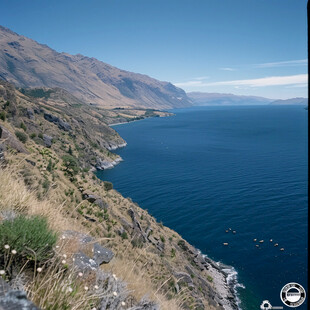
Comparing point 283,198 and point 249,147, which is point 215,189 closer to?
point 283,198

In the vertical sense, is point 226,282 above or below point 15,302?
below

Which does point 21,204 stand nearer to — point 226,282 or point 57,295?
point 57,295

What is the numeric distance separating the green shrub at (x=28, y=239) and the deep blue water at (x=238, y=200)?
35.9 metres

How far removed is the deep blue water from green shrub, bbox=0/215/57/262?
35.9 m

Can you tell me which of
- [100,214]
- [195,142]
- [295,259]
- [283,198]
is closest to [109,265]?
[100,214]

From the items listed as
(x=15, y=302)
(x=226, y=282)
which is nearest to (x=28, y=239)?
(x=15, y=302)

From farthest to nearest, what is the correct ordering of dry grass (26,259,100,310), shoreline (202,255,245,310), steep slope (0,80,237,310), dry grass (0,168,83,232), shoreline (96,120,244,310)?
shoreline (202,255,245,310), shoreline (96,120,244,310), steep slope (0,80,237,310), dry grass (0,168,83,232), dry grass (26,259,100,310)

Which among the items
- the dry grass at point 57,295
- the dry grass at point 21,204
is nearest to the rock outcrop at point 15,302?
the dry grass at point 57,295

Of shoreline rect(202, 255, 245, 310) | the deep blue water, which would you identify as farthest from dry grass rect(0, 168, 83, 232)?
the deep blue water

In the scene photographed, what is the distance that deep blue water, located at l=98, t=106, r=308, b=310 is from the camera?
129 feet

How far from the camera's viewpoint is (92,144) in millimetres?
107000

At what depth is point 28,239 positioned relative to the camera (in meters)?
4.02

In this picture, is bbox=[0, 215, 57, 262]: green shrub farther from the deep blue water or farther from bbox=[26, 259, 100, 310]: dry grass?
the deep blue water

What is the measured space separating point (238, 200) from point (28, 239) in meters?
63.3
